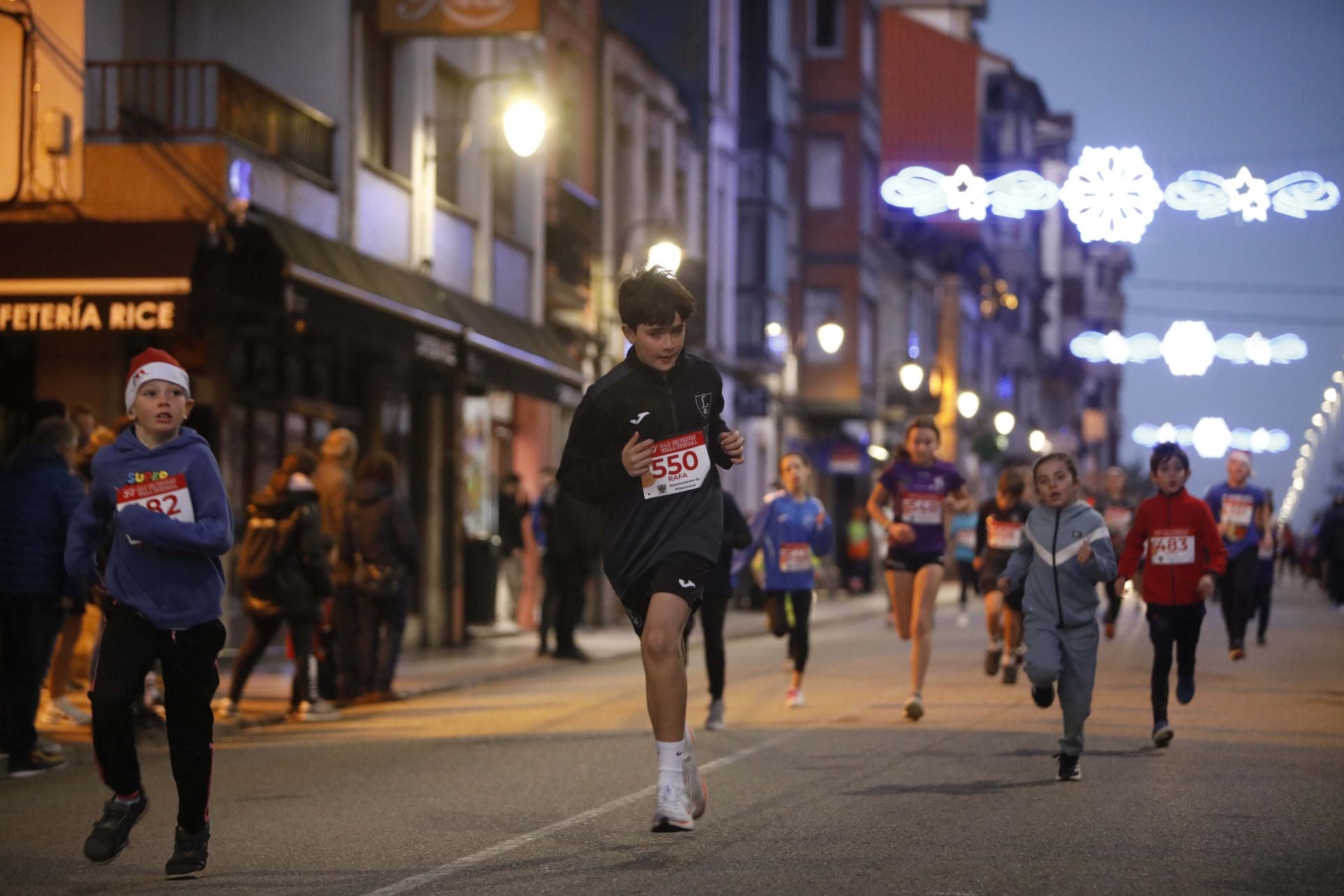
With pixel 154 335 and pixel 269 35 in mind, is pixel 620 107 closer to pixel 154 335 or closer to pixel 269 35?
pixel 269 35

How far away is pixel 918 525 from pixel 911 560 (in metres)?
0.24

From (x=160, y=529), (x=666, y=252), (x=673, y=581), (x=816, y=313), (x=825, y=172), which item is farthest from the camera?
(x=816, y=313)

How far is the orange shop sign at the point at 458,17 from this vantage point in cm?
2191

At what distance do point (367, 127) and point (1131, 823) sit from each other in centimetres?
1694

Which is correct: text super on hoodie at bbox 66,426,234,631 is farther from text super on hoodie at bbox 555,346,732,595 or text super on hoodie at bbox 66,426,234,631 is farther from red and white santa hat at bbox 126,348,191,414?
text super on hoodie at bbox 555,346,732,595

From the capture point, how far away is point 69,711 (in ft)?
46.8

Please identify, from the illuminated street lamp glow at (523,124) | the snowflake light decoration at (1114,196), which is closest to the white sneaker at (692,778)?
the snowflake light decoration at (1114,196)

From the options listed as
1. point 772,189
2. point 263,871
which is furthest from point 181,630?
point 772,189

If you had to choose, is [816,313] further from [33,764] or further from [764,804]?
[764,804]

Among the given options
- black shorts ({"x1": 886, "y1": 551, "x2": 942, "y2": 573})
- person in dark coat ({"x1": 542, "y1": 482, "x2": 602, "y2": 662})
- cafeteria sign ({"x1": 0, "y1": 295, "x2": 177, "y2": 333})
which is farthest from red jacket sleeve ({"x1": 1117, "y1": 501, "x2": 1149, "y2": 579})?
person in dark coat ({"x1": 542, "y1": 482, "x2": 602, "y2": 662})

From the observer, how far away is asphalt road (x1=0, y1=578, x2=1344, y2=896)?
24.6 feet

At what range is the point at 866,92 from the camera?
51500mm

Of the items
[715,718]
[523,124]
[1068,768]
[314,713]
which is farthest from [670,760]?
[523,124]

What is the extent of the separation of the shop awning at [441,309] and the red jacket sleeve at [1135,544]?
27.4 ft
